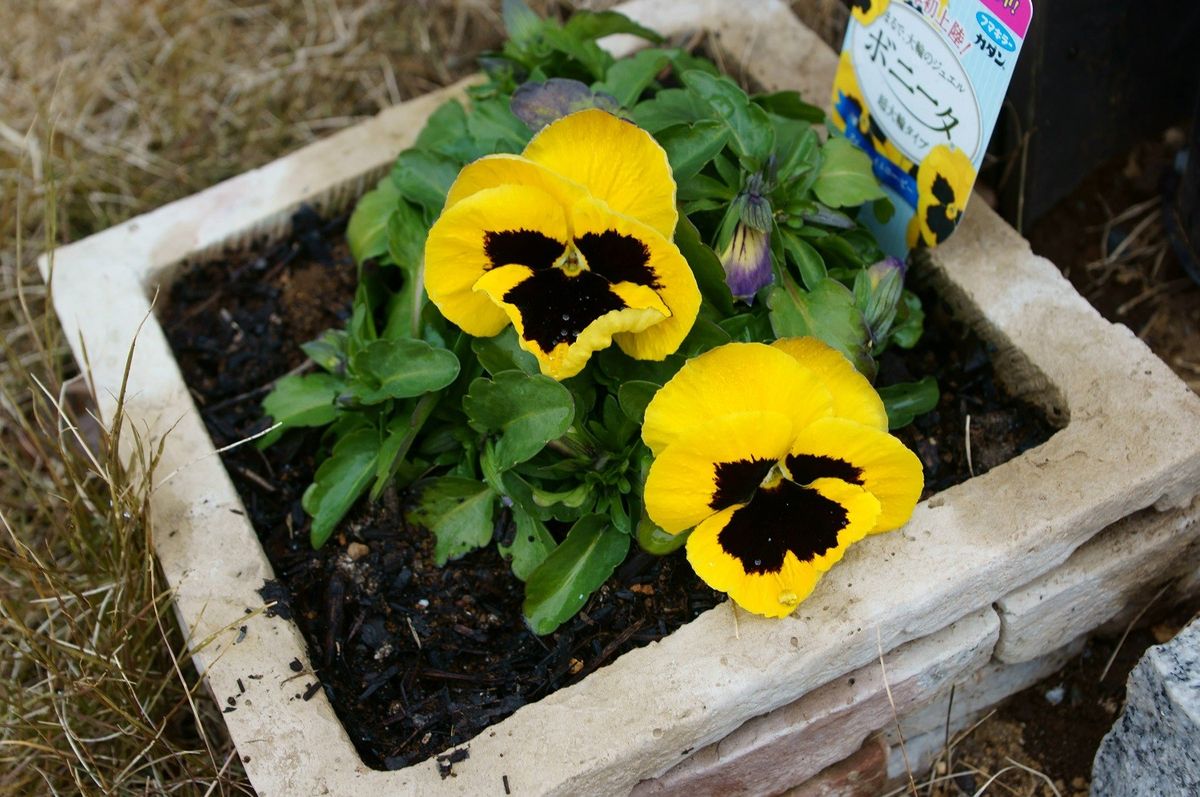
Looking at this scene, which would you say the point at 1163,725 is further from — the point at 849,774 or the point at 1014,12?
the point at 1014,12

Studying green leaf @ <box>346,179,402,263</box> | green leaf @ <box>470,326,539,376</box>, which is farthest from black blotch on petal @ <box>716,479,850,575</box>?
green leaf @ <box>346,179,402,263</box>

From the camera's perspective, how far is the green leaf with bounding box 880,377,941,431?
1.86m

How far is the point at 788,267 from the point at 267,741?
3.27 feet

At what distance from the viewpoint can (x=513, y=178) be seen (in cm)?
157

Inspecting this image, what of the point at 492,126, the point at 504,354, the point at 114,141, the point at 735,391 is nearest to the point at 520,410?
the point at 504,354

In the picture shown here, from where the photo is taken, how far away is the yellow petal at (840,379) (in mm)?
1627

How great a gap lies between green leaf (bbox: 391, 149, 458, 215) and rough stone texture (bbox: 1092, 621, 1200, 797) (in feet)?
3.97

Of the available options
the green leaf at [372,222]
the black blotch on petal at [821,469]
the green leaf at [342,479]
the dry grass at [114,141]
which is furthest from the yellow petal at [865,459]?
the dry grass at [114,141]

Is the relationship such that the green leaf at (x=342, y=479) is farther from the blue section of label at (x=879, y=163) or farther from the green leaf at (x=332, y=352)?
the blue section of label at (x=879, y=163)

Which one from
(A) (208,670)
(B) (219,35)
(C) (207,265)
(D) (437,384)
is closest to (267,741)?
(A) (208,670)

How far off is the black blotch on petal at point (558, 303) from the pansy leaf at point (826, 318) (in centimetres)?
30

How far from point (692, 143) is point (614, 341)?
0.97ft

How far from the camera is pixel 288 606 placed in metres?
1.77

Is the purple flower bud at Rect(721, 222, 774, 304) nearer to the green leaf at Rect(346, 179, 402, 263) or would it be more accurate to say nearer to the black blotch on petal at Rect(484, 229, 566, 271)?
the black blotch on petal at Rect(484, 229, 566, 271)
